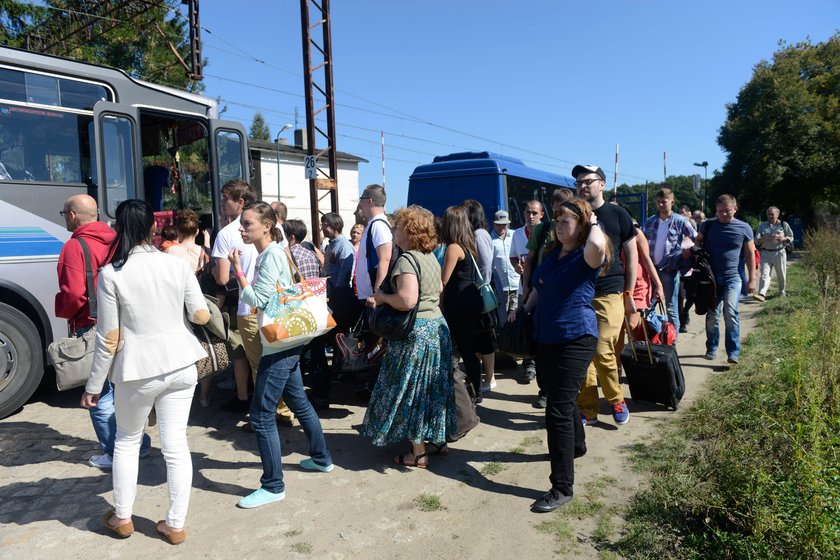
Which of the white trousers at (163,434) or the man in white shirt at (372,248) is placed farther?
the man in white shirt at (372,248)

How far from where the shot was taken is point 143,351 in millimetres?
3045

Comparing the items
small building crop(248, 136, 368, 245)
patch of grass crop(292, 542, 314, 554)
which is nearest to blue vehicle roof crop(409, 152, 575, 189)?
patch of grass crop(292, 542, 314, 554)

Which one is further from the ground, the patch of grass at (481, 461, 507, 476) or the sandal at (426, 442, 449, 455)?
the sandal at (426, 442, 449, 455)

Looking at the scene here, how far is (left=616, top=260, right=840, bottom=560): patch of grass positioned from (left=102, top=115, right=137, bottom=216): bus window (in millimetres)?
5386

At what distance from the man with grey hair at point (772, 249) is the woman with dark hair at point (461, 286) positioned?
882 cm

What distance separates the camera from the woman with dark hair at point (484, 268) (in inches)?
217

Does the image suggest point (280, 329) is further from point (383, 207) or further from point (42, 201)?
point (42, 201)

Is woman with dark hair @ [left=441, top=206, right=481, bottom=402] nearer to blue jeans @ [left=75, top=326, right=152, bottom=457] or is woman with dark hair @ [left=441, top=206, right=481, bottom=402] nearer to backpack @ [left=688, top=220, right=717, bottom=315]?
blue jeans @ [left=75, top=326, right=152, bottom=457]

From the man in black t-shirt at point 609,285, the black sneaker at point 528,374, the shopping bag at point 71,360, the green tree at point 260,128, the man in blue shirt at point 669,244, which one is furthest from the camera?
the green tree at point 260,128

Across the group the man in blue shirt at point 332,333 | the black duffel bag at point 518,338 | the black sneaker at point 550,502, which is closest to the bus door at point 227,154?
the man in blue shirt at point 332,333

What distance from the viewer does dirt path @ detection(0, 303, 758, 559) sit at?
321cm

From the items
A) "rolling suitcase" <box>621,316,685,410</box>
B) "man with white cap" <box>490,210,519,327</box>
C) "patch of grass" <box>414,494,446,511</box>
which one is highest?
"man with white cap" <box>490,210,519,327</box>

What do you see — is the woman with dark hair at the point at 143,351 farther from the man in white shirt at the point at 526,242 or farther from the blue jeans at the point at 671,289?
the blue jeans at the point at 671,289

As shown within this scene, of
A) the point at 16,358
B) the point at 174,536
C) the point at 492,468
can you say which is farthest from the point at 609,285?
the point at 16,358
